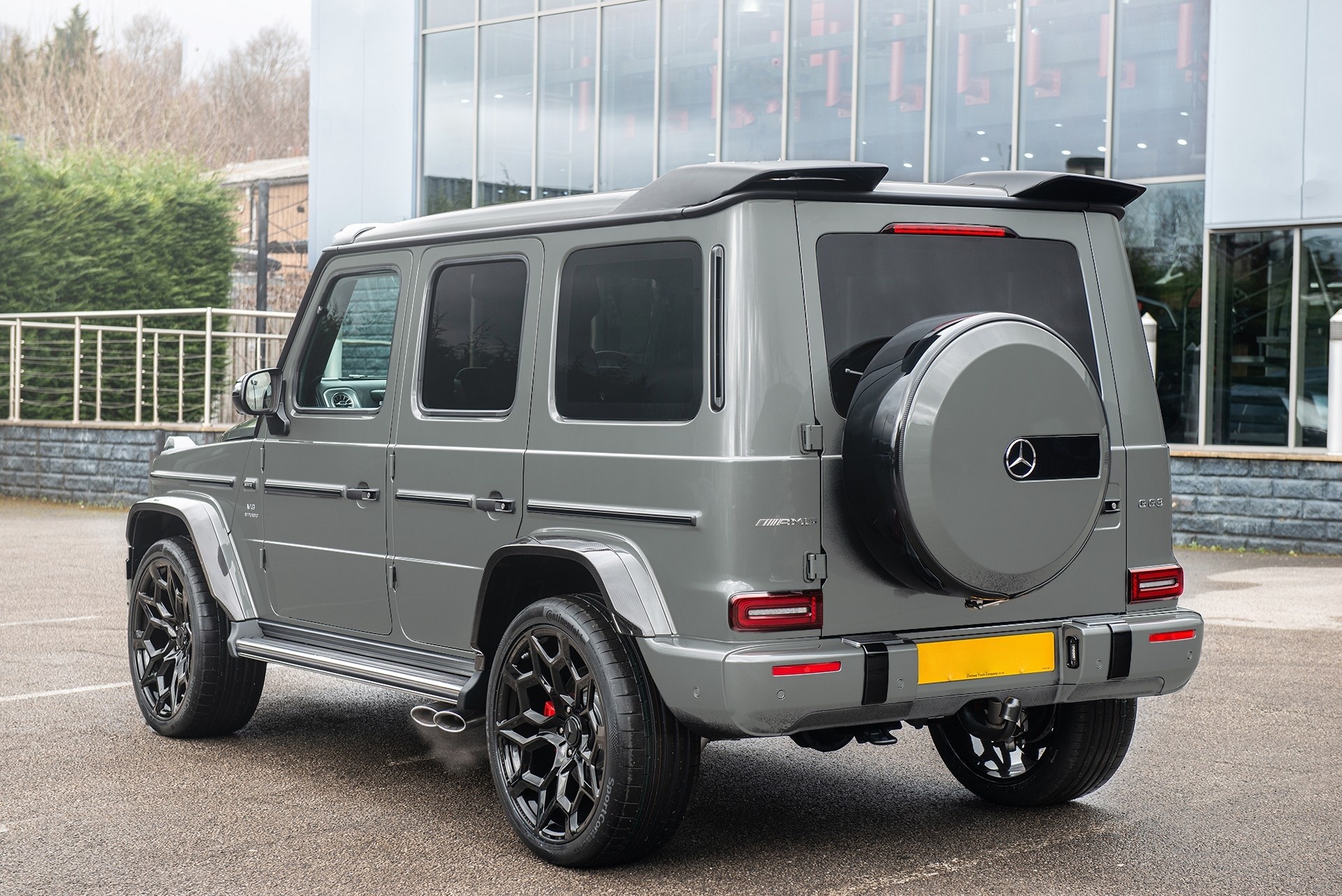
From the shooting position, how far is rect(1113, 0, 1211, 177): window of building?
16.3 metres

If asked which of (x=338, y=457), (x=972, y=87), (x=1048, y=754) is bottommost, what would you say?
(x=1048, y=754)

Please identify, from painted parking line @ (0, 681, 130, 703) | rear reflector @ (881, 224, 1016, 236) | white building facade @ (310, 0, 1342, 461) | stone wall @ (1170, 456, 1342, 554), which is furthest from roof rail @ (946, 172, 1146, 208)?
white building facade @ (310, 0, 1342, 461)

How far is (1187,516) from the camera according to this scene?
15047 millimetres

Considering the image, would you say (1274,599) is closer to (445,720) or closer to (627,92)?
(445,720)

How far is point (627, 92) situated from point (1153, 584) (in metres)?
17.1

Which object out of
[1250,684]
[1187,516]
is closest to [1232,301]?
[1187,516]

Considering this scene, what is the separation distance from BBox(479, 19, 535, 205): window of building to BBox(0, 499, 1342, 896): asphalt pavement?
15.2m

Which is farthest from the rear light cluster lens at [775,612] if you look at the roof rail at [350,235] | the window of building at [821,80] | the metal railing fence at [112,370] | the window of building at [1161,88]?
the metal railing fence at [112,370]

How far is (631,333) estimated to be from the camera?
4.70 metres

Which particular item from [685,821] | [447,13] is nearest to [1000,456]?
[685,821]

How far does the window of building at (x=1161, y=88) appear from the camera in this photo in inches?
640

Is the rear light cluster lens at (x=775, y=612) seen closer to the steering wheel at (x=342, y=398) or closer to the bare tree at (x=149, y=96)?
the steering wheel at (x=342, y=398)

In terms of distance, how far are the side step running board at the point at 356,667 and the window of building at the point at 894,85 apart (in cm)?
1331

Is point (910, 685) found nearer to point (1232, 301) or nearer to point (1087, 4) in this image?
point (1232, 301)
